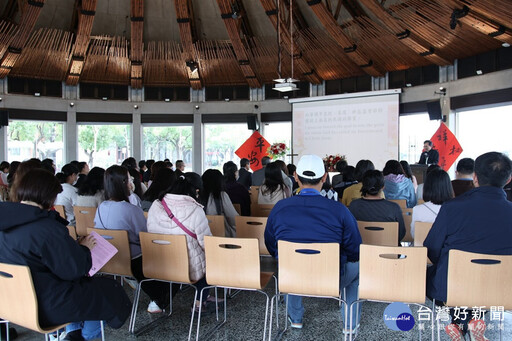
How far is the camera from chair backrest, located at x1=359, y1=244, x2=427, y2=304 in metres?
2.66

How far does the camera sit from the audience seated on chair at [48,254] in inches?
90.2

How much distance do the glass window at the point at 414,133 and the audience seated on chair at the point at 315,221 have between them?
9398 millimetres

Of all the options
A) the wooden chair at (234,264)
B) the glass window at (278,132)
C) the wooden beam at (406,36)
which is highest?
the wooden beam at (406,36)

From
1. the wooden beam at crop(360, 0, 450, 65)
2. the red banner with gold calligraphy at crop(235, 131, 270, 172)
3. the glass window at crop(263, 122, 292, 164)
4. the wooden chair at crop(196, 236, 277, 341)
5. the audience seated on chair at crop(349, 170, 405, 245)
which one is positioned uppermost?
the wooden beam at crop(360, 0, 450, 65)

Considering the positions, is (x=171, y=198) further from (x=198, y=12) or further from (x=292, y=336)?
(x=198, y=12)

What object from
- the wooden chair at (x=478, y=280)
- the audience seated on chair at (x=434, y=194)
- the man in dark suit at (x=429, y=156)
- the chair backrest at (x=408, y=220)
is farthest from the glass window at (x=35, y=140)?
the wooden chair at (x=478, y=280)

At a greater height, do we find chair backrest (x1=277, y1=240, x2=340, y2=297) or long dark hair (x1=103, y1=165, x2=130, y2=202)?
long dark hair (x1=103, y1=165, x2=130, y2=202)

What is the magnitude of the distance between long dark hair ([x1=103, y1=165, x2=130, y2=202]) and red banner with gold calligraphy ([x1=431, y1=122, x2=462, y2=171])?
8.39 meters

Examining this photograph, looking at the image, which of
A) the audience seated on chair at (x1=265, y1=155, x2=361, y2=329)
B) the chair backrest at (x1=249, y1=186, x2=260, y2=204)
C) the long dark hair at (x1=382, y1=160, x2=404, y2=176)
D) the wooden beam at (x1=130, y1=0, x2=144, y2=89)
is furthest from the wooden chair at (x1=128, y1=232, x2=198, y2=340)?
the wooden beam at (x1=130, y1=0, x2=144, y2=89)

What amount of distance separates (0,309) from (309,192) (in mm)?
2161

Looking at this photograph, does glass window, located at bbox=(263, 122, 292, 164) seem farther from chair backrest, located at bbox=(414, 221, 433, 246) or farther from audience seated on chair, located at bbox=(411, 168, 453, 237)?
chair backrest, located at bbox=(414, 221, 433, 246)

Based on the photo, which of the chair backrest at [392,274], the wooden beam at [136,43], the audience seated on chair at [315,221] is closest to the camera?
the chair backrest at [392,274]

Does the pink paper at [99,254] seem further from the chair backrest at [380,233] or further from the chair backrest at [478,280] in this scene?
the chair backrest at [478,280]

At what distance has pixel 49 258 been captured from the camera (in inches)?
91.7
